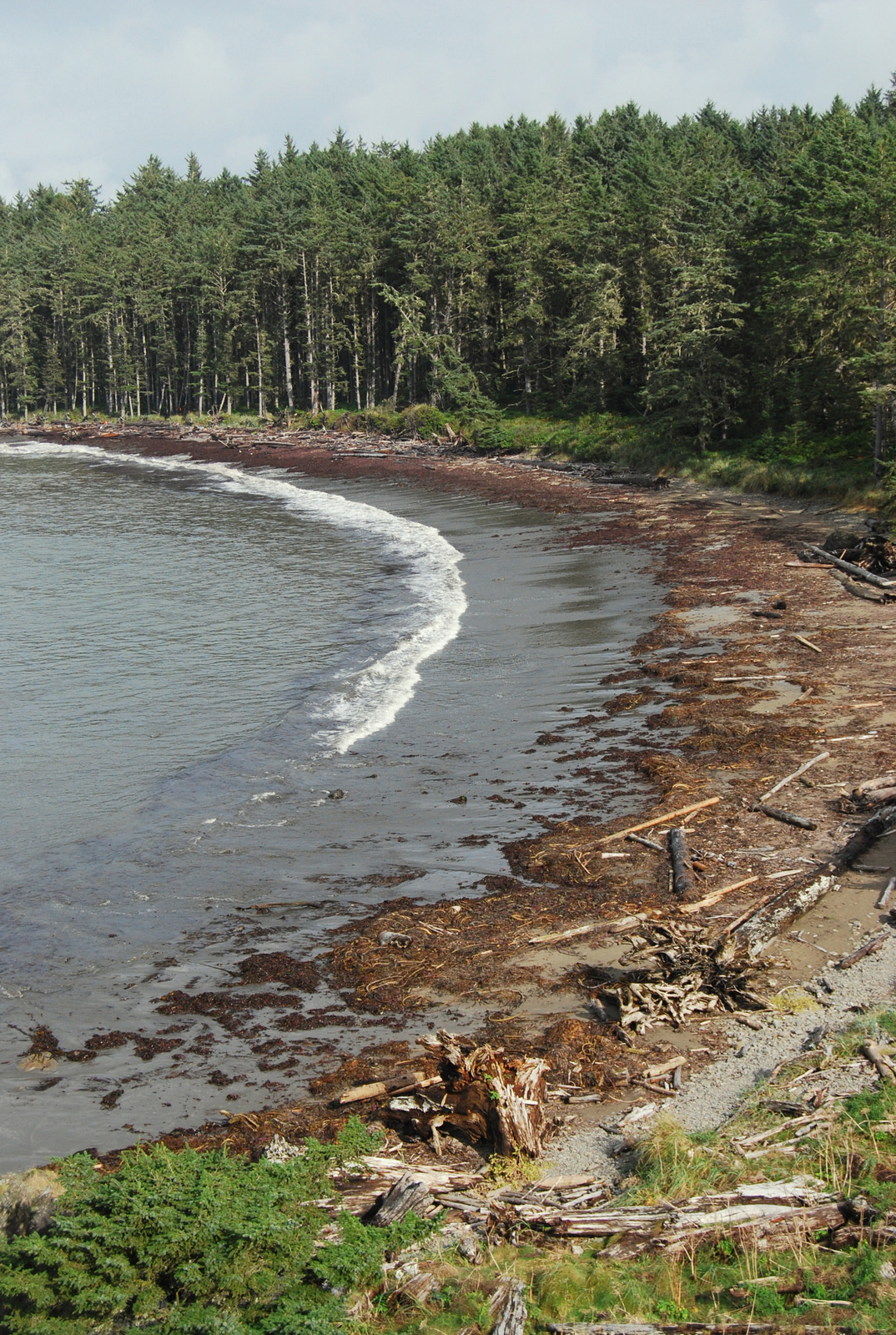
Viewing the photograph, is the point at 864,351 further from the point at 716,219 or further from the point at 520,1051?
the point at 520,1051

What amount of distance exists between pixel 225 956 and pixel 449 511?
3368cm

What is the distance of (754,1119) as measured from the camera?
21.0 feet

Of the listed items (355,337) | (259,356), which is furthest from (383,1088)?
(259,356)

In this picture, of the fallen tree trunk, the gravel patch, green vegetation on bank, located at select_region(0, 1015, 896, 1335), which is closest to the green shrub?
the gravel patch

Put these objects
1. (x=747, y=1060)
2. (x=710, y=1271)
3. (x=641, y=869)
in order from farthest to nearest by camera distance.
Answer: (x=641, y=869) → (x=747, y=1060) → (x=710, y=1271)

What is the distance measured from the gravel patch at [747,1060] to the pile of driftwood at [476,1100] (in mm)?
292

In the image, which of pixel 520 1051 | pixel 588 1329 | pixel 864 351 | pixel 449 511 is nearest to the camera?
pixel 588 1329

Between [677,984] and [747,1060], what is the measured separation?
1069 mm

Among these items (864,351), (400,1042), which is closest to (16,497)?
(864,351)

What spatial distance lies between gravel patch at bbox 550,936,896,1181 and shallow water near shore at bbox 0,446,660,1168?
2.54m

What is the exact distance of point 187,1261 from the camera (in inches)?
212

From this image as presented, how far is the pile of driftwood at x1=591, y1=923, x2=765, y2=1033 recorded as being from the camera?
8102 millimetres

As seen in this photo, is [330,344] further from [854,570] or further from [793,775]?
[793,775]

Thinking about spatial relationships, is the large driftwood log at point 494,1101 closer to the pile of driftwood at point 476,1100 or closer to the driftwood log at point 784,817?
the pile of driftwood at point 476,1100
